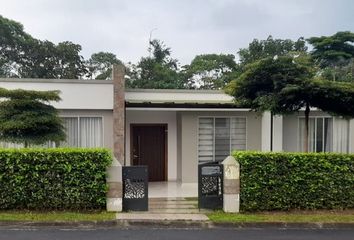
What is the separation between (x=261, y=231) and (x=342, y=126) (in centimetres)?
950

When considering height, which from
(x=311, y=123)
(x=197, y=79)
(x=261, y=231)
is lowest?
(x=261, y=231)

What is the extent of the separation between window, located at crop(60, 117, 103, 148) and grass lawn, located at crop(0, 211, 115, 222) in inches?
Result: 217

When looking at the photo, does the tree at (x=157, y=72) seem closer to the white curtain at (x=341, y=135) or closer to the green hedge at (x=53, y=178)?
the white curtain at (x=341, y=135)

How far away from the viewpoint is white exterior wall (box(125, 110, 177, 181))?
17.6m

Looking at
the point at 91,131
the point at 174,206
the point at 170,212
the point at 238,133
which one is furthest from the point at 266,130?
the point at 170,212

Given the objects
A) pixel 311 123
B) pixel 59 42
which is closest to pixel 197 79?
pixel 59 42

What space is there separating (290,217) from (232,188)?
150 centimetres

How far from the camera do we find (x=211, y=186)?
11.5 meters

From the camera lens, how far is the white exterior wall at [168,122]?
693 inches

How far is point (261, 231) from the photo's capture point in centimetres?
965

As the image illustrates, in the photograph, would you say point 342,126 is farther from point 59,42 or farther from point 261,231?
point 59,42

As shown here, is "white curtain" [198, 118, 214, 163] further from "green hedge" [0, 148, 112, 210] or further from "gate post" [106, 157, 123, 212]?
"green hedge" [0, 148, 112, 210]

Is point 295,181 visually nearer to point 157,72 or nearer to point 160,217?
point 160,217

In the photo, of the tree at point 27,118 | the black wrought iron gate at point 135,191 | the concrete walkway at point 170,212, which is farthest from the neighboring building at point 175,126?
the black wrought iron gate at point 135,191
